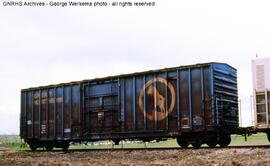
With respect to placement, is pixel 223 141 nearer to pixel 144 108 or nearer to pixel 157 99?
pixel 157 99

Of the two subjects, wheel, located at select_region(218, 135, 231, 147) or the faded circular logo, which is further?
the faded circular logo

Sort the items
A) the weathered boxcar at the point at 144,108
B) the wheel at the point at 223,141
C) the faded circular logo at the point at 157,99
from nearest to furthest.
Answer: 1. the weathered boxcar at the point at 144,108
2. the wheel at the point at 223,141
3. the faded circular logo at the point at 157,99

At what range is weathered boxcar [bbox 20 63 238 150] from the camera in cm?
1809

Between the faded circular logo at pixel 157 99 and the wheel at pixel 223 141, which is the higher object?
the faded circular logo at pixel 157 99

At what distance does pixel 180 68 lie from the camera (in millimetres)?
18984

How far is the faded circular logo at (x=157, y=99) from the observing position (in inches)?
757

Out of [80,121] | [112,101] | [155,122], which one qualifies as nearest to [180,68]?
[155,122]

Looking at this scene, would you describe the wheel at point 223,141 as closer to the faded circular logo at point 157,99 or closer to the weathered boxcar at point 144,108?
the weathered boxcar at point 144,108

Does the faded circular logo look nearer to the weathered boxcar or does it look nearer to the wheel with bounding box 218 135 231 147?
the weathered boxcar

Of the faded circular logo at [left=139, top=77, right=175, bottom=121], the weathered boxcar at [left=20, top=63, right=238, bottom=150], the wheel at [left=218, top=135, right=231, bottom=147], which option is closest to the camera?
the weathered boxcar at [left=20, top=63, right=238, bottom=150]

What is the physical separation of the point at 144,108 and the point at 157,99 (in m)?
0.85

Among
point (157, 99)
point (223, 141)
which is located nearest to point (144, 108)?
point (157, 99)

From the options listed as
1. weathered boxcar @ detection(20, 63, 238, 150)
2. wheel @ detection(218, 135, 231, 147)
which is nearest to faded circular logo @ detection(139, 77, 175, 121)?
weathered boxcar @ detection(20, 63, 238, 150)

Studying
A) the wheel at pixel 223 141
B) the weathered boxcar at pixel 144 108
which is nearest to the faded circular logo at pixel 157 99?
the weathered boxcar at pixel 144 108
